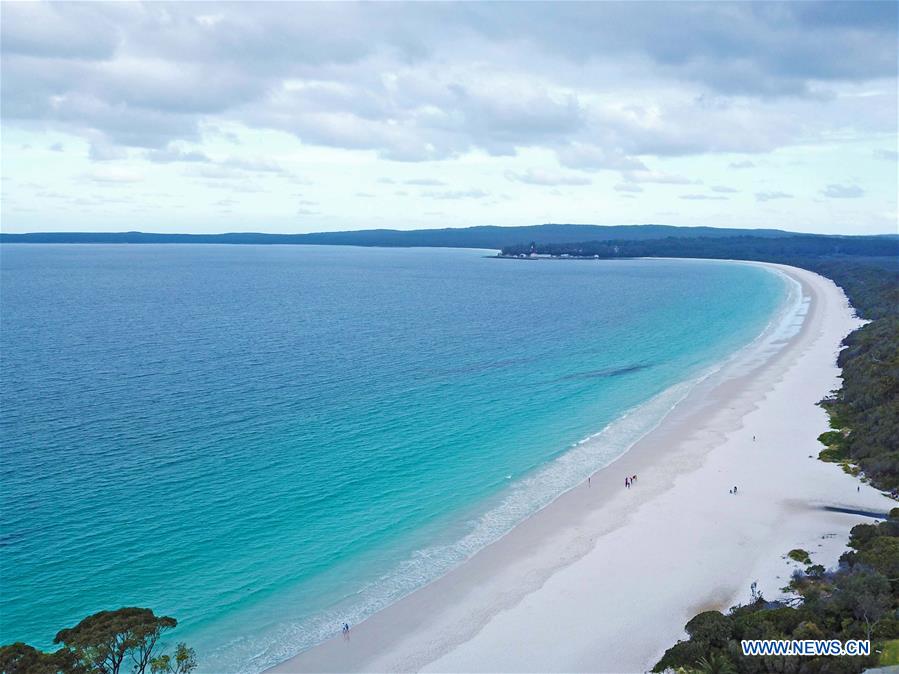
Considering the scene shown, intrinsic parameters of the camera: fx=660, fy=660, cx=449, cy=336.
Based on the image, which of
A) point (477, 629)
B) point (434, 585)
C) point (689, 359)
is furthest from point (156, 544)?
point (689, 359)

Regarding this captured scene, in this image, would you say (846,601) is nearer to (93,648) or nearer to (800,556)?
(800,556)

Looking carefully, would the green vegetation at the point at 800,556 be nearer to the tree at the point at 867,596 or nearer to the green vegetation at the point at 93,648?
the tree at the point at 867,596

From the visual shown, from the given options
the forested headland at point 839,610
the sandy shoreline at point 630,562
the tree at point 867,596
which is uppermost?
the tree at point 867,596

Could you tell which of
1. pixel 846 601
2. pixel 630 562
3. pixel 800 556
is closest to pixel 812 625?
pixel 846 601

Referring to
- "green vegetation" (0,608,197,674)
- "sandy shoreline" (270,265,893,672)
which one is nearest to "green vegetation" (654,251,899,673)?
"sandy shoreline" (270,265,893,672)

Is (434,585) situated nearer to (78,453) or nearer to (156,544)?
(156,544)

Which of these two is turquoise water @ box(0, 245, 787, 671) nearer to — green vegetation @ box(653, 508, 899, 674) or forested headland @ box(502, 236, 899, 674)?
green vegetation @ box(653, 508, 899, 674)

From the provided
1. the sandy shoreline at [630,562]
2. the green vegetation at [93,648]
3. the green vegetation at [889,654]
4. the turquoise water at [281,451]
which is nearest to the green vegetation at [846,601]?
the green vegetation at [889,654]
